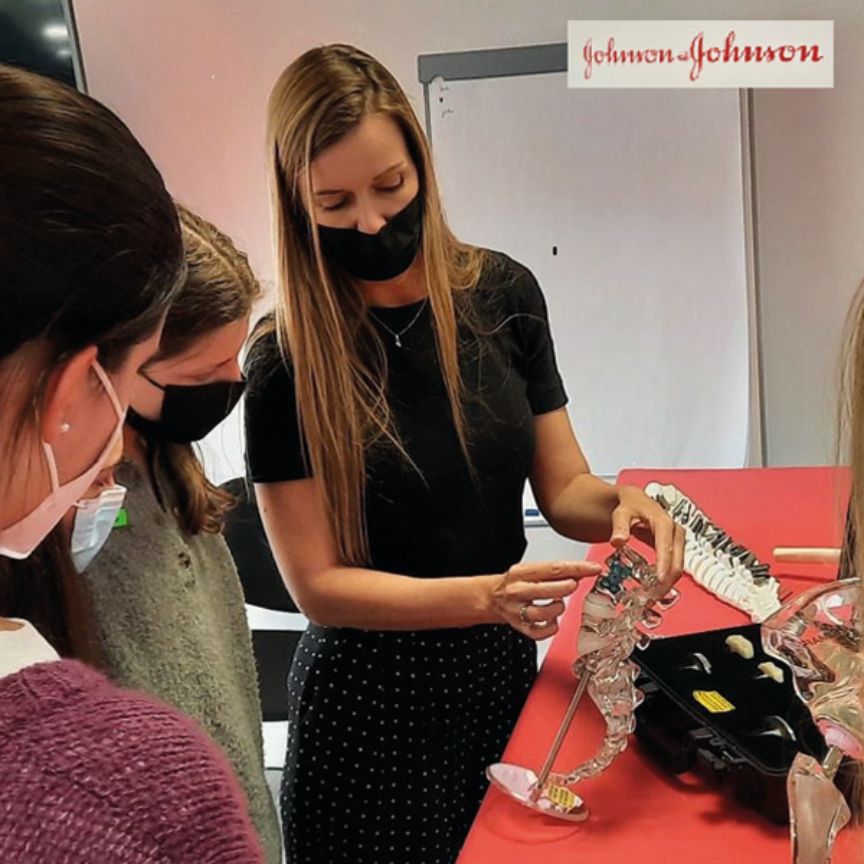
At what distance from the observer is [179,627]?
1023 millimetres

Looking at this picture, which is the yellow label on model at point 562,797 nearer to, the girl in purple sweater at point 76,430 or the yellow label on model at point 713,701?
the yellow label on model at point 713,701

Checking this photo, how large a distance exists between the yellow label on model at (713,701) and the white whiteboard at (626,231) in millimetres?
1529

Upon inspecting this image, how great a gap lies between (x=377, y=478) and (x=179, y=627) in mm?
328

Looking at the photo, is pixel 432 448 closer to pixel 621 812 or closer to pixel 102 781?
pixel 621 812

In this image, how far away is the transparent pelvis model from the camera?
2.23 feet

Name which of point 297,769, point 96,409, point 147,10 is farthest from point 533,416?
point 147,10

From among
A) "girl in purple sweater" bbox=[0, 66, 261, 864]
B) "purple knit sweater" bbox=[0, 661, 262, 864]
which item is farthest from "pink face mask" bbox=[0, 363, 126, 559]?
"purple knit sweater" bbox=[0, 661, 262, 864]

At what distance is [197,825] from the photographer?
0.50 meters

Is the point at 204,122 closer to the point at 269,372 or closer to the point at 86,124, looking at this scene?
the point at 269,372

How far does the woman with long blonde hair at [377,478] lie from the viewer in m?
1.22

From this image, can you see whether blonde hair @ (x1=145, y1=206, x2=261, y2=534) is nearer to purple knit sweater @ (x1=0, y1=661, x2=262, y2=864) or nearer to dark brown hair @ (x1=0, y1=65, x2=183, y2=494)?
dark brown hair @ (x1=0, y1=65, x2=183, y2=494)

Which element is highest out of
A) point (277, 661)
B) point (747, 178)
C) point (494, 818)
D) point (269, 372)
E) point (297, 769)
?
point (747, 178)

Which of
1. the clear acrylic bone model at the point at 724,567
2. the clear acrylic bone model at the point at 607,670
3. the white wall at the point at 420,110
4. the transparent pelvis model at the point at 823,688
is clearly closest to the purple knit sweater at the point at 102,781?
the transparent pelvis model at the point at 823,688

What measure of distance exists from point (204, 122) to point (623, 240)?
1.05m
